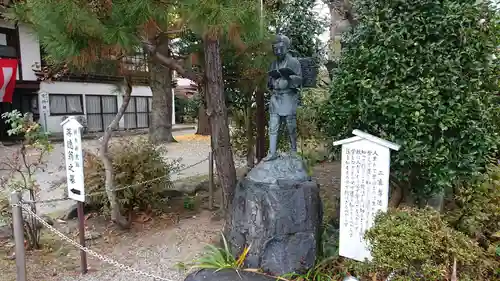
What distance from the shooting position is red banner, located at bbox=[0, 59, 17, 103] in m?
13.4

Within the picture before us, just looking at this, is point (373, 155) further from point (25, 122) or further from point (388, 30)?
point (25, 122)

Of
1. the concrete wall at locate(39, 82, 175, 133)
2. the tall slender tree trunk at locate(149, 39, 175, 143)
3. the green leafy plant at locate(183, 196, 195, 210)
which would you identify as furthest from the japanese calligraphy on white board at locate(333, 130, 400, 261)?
the concrete wall at locate(39, 82, 175, 133)

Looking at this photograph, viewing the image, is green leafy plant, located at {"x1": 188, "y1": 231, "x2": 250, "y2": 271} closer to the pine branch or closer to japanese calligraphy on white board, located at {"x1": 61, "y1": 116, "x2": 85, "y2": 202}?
japanese calligraphy on white board, located at {"x1": 61, "y1": 116, "x2": 85, "y2": 202}

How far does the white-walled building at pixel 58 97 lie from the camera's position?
14.7m

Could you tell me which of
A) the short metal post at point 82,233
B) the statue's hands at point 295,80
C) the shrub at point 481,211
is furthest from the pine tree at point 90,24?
the shrub at point 481,211

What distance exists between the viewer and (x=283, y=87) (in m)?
3.85

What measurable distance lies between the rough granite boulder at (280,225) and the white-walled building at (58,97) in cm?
923

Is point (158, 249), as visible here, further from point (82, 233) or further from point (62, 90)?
point (62, 90)

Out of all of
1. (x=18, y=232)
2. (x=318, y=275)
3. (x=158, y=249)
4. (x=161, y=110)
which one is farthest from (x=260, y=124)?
(x=161, y=110)

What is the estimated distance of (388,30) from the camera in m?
3.21

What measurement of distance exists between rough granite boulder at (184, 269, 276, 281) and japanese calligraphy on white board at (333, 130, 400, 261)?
78 centimetres

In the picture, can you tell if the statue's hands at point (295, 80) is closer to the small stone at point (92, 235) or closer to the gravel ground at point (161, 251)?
the gravel ground at point (161, 251)

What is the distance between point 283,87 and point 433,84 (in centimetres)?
143

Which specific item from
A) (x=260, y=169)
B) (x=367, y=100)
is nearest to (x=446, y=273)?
(x=367, y=100)
